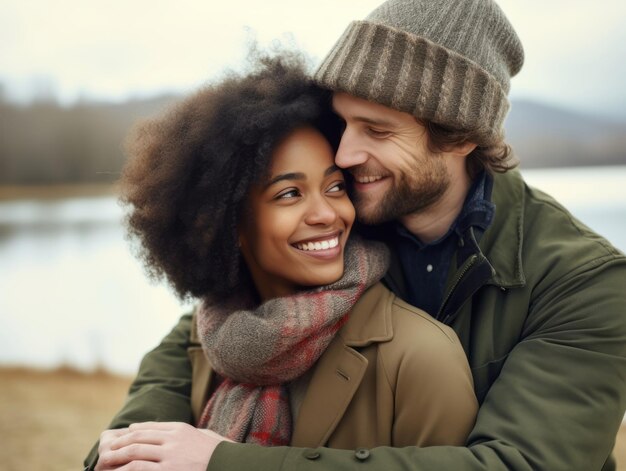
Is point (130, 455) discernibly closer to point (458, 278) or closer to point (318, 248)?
point (318, 248)

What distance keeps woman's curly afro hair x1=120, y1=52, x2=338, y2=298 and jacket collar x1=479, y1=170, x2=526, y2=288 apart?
0.58 m

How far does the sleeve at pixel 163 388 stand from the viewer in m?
2.47

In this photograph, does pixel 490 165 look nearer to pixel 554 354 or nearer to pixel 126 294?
pixel 554 354

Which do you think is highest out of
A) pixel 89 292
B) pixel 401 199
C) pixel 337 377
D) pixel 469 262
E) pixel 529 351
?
pixel 401 199

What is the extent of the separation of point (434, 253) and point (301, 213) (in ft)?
2.03

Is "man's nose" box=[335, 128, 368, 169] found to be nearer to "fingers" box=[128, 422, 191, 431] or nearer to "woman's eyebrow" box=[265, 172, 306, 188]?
"woman's eyebrow" box=[265, 172, 306, 188]

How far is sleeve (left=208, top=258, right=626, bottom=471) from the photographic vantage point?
186 centimetres

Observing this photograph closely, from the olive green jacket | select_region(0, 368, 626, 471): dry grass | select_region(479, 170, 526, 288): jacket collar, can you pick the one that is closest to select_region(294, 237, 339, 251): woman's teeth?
the olive green jacket

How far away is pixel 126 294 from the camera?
36.0ft

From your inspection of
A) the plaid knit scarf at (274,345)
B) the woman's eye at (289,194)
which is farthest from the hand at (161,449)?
the woman's eye at (289,194)

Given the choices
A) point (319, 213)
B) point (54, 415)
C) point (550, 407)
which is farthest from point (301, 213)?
point (54, 415)

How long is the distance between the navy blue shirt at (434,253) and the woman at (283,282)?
23cm

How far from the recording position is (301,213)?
6.98 ft

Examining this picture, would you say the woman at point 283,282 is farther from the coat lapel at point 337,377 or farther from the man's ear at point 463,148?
the man's ear at point 463,148
